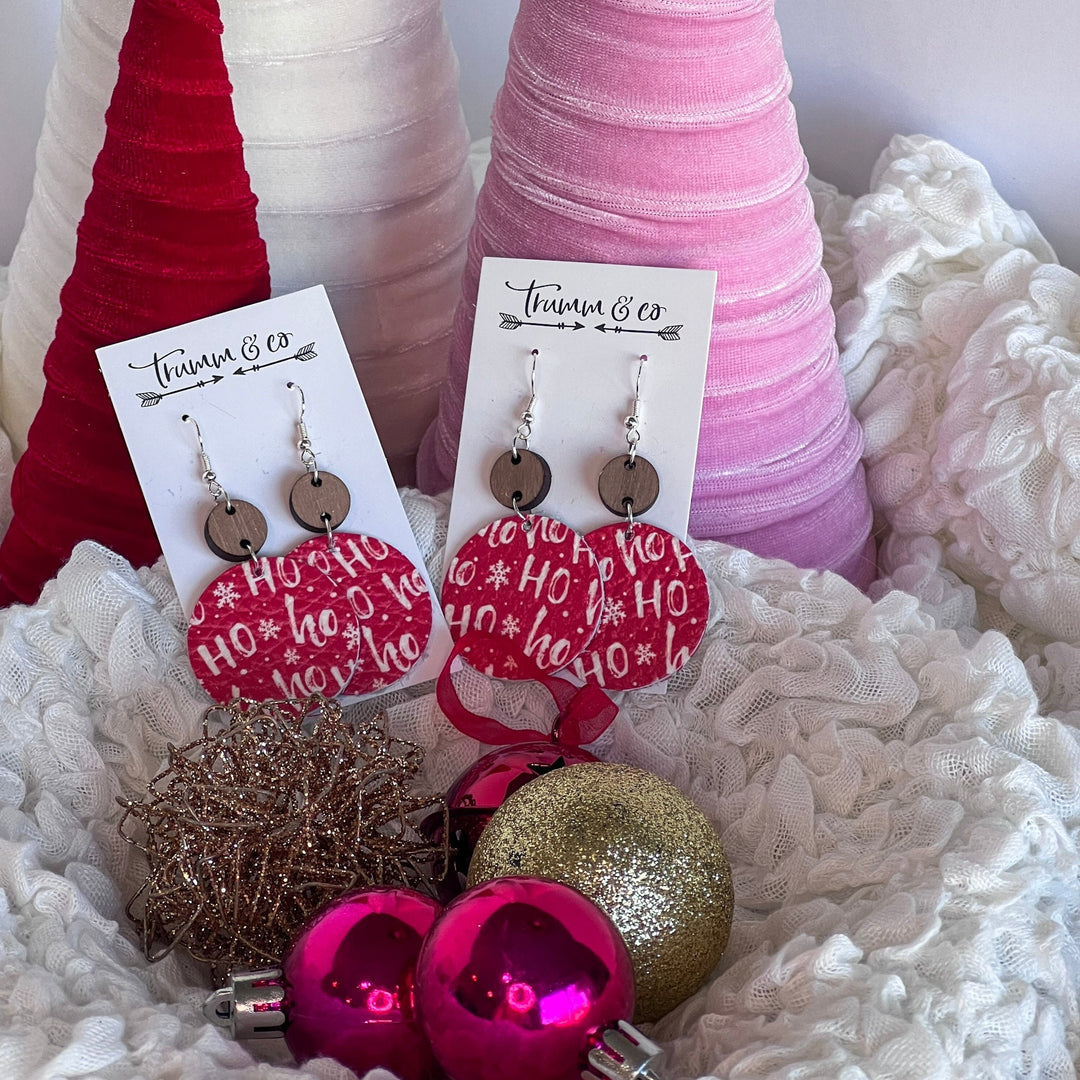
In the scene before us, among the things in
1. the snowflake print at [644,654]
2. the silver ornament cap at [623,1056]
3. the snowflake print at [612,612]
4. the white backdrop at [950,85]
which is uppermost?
the white backdrop at [950,85]

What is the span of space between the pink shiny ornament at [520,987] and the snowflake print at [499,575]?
232mm


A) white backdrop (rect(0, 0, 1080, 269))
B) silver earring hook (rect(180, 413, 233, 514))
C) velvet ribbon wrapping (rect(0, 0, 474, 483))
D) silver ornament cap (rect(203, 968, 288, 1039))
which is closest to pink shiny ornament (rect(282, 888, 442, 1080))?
silver ornament cap (rect(203, 968, 288, 1039))

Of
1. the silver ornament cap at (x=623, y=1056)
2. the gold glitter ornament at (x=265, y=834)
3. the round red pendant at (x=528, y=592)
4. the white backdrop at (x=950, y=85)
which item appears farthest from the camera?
the white backdrop at (x=950, y=85)

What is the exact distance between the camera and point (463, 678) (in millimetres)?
667

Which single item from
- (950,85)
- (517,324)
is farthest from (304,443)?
(950,85)

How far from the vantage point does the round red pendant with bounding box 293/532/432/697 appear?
66 centimetres

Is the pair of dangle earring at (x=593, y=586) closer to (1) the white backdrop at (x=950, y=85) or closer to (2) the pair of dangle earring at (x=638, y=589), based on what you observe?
(2) the pair of dangle earring at (x=638, y=589)

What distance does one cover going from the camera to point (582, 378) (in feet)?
2.19

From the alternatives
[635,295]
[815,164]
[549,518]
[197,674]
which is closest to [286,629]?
[197,674]

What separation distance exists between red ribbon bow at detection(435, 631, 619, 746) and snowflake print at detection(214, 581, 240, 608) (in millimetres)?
118

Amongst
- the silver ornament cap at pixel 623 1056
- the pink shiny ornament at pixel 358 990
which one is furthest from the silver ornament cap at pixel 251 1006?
the silver ornament cap at pixel 623 1056

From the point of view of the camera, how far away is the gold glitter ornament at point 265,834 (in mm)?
561

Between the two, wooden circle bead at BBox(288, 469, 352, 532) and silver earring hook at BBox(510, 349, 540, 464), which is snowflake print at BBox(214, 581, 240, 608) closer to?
wooden circle bead at BBox(288, 469, 352, 532)

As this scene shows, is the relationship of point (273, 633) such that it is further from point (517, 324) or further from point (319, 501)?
point (517, 324)
